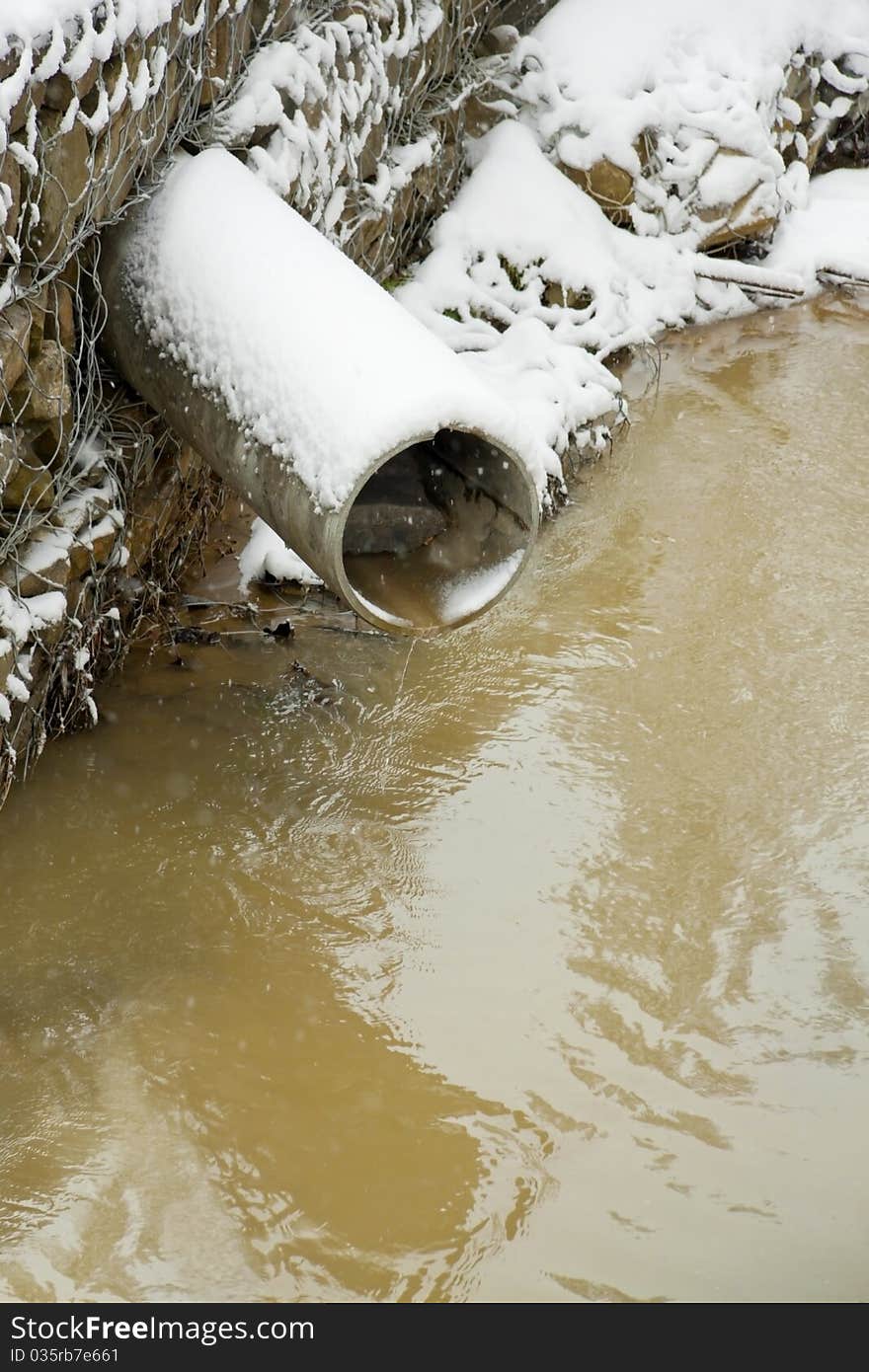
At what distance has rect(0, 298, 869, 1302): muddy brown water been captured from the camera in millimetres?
2773

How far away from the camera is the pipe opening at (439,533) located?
3807 millimetres

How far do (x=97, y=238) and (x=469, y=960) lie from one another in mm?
2356

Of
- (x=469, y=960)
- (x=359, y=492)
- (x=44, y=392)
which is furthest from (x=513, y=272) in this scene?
(x=469, y=960)

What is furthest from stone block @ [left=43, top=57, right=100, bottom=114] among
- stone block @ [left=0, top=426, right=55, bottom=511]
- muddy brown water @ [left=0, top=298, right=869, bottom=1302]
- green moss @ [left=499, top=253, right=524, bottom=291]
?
green moss @ [left=499, top=253, right=524, bottom=291]

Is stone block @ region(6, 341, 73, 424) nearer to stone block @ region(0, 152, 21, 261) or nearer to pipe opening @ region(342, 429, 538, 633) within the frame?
stone block @ region(0, 152, 21, 261)

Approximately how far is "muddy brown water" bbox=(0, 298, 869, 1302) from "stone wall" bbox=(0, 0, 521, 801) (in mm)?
405

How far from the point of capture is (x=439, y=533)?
411 cm

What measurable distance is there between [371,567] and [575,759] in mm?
865

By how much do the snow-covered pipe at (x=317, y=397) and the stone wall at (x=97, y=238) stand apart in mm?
181

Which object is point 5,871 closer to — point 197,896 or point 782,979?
point 197,896

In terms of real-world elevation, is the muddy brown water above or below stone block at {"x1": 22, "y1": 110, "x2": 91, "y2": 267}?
below

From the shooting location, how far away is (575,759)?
14.0 ft

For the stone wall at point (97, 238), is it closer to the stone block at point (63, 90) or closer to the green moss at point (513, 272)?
the stone block at point (63, 90)

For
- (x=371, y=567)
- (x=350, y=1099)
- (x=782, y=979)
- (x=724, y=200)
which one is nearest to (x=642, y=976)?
(x=782, y=979)
